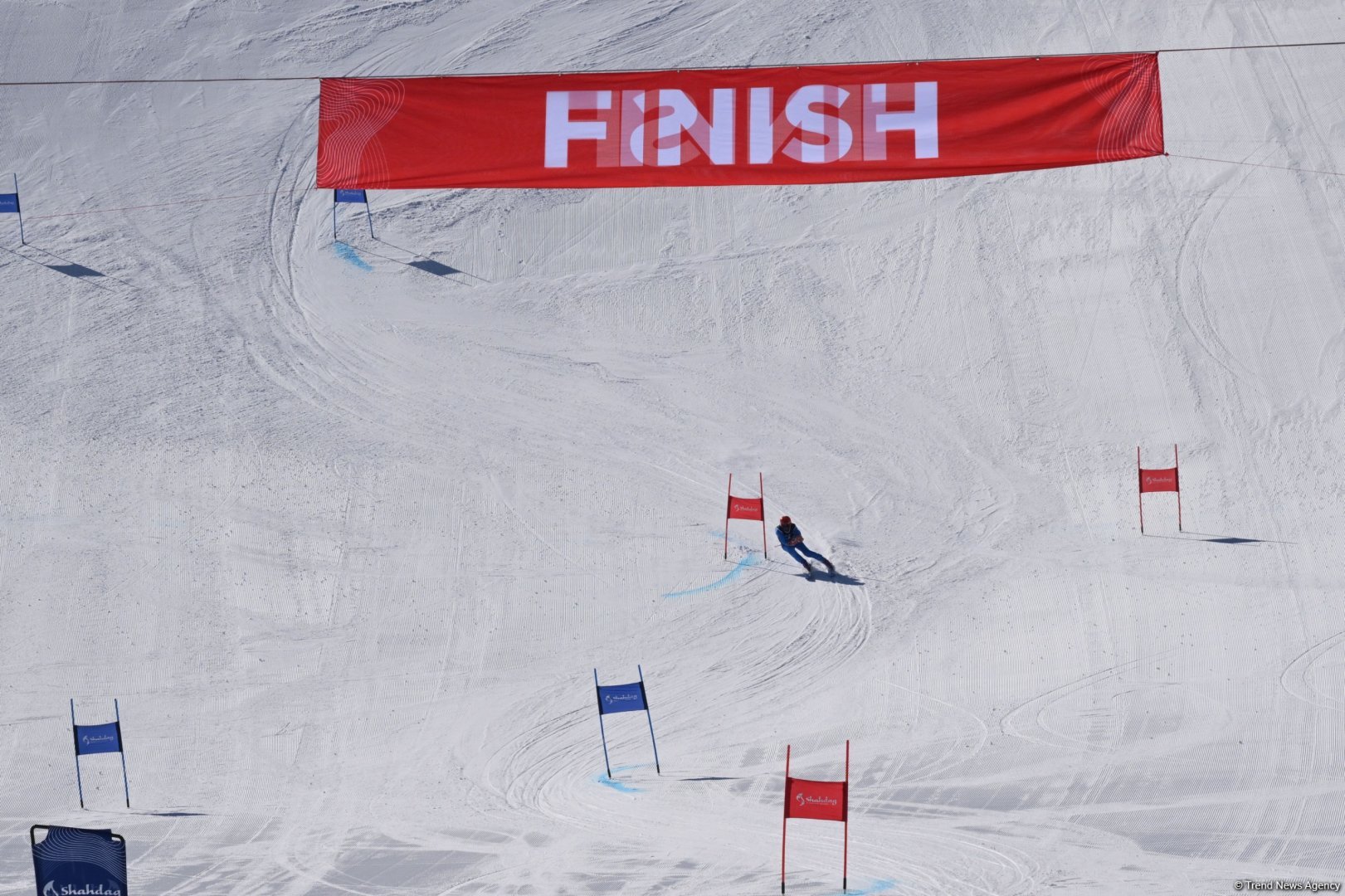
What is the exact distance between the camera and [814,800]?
1098cm

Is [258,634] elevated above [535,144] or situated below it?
below

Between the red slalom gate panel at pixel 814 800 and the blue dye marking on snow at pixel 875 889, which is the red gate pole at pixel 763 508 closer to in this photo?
the blue dye marking on snow at pixel 875 889

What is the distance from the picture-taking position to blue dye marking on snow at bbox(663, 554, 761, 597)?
55.7 feet

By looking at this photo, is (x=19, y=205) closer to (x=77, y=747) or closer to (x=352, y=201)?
(x=352, y=201)

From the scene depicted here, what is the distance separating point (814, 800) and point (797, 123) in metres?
4.16

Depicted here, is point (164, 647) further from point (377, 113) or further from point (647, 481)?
point (377, 113)

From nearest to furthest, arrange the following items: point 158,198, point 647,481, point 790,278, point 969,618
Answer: point 969,618 < point 647,481 < point 790,278 < point 158,198

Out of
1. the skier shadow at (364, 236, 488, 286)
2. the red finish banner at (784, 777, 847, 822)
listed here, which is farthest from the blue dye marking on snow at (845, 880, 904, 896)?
the skier shadow at (364, 236, 488, 286)

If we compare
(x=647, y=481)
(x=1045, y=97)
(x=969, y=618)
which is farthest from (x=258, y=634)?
(x=1045, y=97)

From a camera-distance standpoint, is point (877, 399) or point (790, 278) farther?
point (790, 278)

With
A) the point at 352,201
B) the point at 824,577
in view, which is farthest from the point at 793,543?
the point at 352,201

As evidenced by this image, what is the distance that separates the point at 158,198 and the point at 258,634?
8896 mm

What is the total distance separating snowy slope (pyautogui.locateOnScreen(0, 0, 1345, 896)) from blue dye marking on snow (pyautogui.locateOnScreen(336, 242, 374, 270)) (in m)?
0.05

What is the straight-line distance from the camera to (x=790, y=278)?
2173cm
